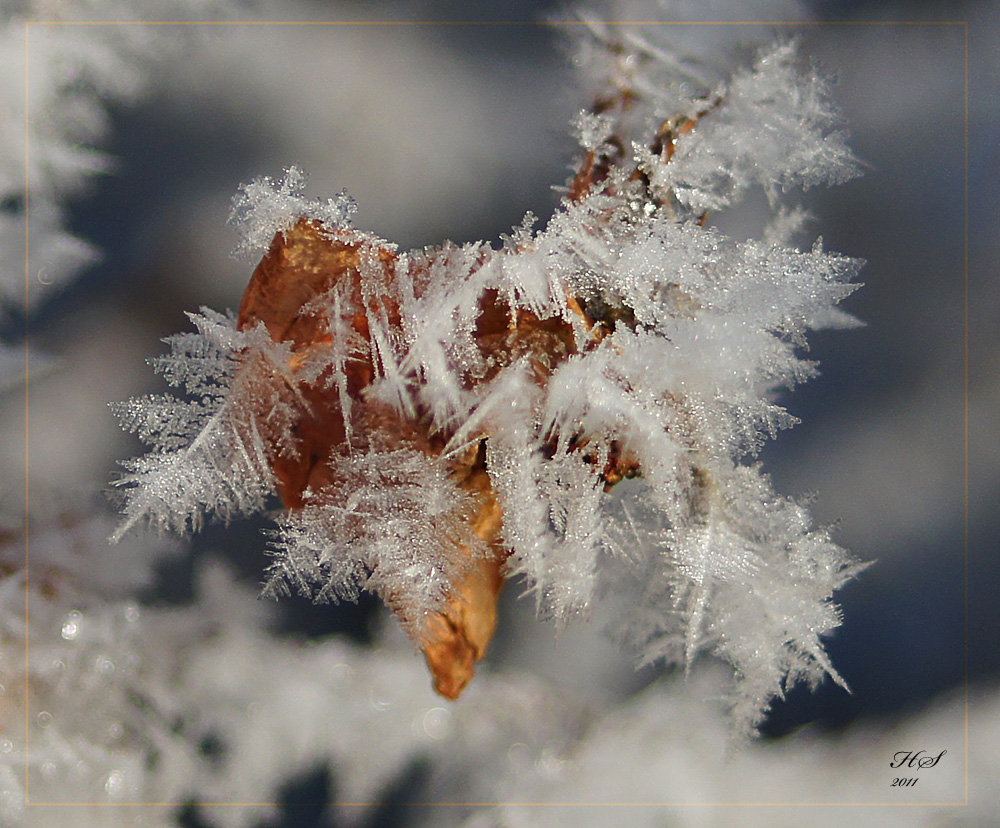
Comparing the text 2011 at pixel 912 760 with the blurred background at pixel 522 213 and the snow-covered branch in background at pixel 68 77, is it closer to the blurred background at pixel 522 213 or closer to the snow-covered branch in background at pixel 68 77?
the blurred background at pixel 522 213

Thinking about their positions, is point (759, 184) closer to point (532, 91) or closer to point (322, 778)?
point (532, 91)

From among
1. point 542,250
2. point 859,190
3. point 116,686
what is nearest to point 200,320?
point 542,250
